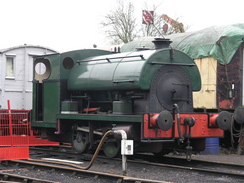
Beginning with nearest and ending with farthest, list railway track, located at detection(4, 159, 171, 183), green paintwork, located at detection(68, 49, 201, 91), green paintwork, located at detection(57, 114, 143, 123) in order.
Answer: railway track, located at detection(4, 159, 171, 183) < green paintwork, located at detection(57, 114, 143, 123) < green paintwork, located at detection(68, 49, 201, 91)

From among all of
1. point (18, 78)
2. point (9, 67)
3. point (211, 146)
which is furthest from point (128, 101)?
point (9, 67)

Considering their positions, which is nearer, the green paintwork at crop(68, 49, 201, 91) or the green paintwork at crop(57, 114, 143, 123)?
the green paintwork at crop(57, 114, 143, 123)

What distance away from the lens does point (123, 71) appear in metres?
9.90

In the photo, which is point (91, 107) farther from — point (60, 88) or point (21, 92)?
point (21, 92)

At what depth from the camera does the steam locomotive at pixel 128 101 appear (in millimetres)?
9389

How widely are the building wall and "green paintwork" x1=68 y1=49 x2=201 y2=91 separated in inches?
159

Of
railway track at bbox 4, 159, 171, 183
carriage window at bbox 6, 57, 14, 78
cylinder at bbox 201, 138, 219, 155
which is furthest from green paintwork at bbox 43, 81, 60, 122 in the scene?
cylinder at bbox 201, 138, 219, 155

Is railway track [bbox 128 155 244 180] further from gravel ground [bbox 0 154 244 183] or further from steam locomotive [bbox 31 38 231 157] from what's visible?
steam locomotive [bbox 31 38 231 157]

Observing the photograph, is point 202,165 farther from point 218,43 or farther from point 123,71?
point 218,43

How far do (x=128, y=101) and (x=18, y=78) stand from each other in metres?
6.44

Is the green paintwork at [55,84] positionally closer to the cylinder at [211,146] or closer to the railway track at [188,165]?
the railway track at [188,165]

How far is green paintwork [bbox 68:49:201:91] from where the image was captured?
9.51 meters

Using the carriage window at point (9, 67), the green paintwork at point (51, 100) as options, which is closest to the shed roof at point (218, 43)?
the green paintwork at point (51, 100)

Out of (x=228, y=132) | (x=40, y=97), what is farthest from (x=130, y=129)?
(x=228, y=132)
